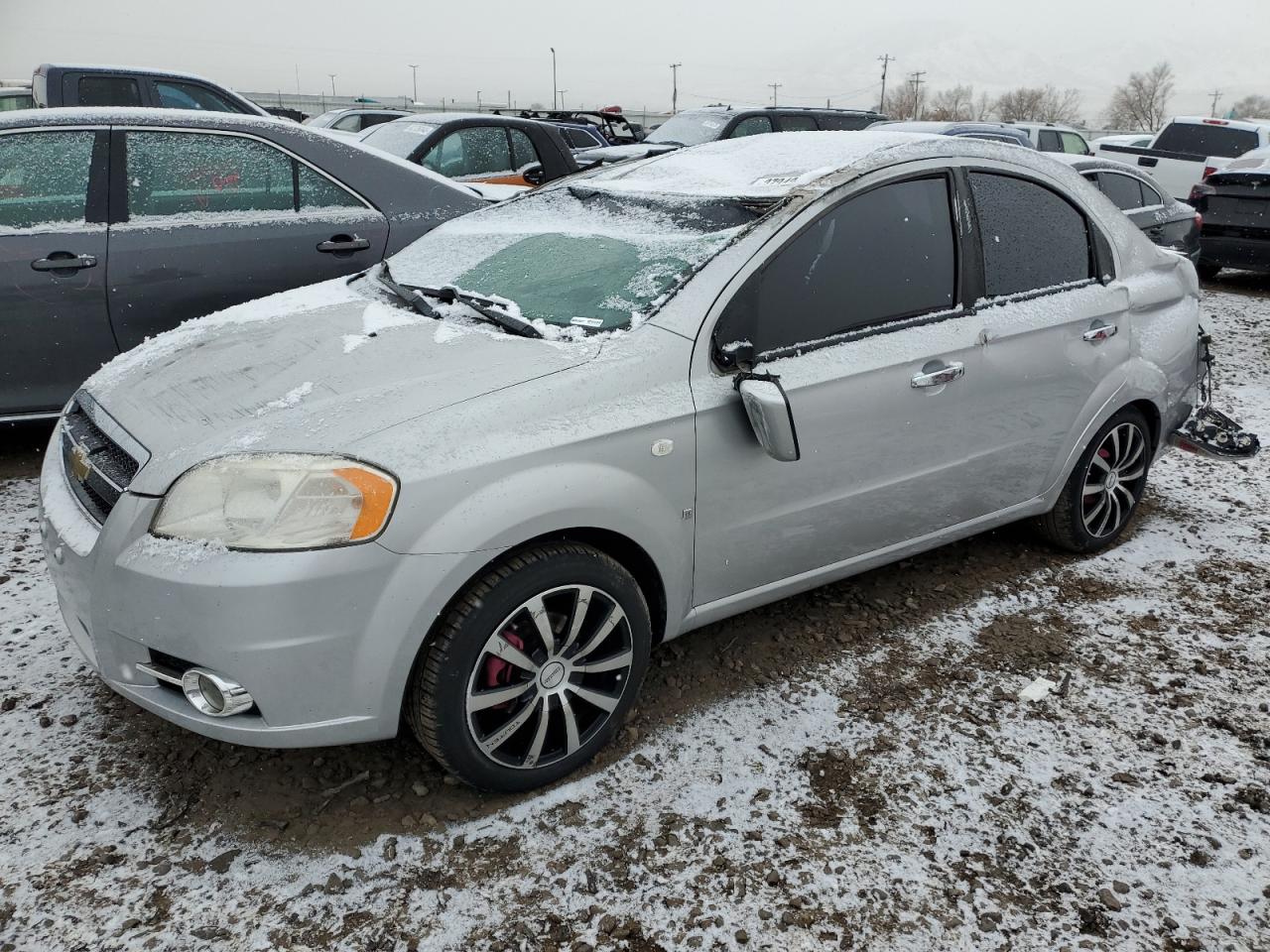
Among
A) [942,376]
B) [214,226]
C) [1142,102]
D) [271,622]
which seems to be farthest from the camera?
[1142,102]

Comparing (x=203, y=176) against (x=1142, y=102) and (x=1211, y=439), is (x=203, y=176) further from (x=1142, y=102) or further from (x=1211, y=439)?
(x=1142, y=102)

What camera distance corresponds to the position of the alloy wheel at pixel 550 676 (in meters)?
2.40

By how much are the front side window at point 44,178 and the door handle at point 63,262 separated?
0.54ft

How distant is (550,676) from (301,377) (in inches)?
38.7

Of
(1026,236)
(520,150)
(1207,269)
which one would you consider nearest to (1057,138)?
(1207,269)

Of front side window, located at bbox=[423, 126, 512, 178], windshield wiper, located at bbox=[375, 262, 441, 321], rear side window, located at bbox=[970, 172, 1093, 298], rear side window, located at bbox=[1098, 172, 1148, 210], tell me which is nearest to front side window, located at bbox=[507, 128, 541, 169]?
front side window, located at bbox=[423, 126, 512, 178]

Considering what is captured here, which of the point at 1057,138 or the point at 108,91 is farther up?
the point at 108,91

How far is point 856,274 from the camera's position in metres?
2.98

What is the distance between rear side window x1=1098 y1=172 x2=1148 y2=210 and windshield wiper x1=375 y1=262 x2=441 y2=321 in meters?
7.27

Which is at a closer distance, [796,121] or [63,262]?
[63,262]

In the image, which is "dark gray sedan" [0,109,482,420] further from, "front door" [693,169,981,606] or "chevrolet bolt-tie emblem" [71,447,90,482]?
"front door" [693,169,981,606]

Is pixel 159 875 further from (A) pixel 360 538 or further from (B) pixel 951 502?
(B) pixel 951 502

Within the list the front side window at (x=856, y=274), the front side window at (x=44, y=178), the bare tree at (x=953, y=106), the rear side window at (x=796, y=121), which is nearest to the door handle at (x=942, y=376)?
the front side window at (x=856, y=274)

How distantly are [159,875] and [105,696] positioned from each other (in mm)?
855
